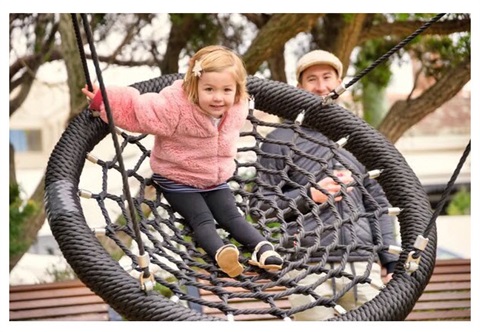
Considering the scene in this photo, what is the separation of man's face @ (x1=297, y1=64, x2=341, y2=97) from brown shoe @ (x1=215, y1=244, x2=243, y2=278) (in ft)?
1.87

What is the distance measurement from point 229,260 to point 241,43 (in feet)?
7.26

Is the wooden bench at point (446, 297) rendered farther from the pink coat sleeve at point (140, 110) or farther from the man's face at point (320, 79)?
the pink coat sleeve at point (140, 110)

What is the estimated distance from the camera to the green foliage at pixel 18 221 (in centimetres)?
298

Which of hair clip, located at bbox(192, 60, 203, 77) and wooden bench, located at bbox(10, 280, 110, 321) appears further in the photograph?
wooden bench, located at bbox(10, 280, 110, 321)

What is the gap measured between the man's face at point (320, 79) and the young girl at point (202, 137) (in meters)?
0.30

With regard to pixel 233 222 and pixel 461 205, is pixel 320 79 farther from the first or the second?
Result: pixel 461 205

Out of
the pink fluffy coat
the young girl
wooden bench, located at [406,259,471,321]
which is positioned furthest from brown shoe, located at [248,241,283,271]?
wooden bench, located at [406,259,471,321]

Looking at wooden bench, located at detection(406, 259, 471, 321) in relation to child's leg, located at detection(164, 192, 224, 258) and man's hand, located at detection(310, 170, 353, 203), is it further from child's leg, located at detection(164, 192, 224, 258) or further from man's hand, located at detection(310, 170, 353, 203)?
child's leg, located at detection(164, 192, 224, 258)

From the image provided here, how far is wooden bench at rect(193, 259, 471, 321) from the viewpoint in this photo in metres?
2.27

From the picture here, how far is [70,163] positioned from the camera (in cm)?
151

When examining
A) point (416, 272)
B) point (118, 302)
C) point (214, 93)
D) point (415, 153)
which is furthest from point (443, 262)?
point (415, 153)

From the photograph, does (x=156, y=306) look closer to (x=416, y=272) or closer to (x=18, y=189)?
(x=416, y=272)

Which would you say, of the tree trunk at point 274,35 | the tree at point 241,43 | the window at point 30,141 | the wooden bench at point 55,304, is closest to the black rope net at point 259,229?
the wooden bench at point 55,304

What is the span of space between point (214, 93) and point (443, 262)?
1.53 m
